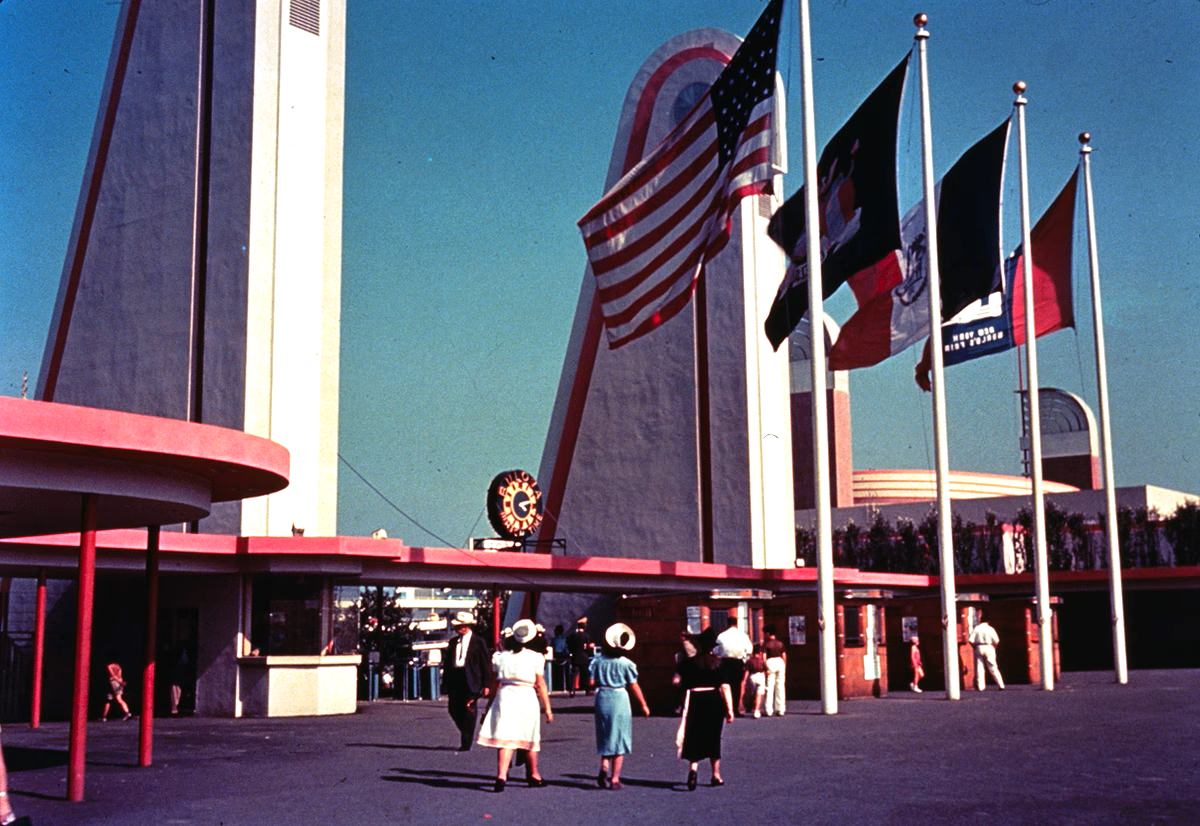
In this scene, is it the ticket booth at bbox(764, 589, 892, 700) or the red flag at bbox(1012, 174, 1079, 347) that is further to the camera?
the ticket booth at bbox(764, 589, 892, 700)

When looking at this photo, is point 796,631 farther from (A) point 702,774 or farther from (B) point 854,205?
(A) point 702,774

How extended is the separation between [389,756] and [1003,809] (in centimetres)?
880

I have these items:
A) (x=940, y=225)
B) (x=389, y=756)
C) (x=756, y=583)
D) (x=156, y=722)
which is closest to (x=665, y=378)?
(x=756, y=583)

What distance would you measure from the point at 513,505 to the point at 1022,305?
1456 centimetres

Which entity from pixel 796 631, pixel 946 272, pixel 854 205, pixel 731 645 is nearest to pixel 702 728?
pixel 731 645

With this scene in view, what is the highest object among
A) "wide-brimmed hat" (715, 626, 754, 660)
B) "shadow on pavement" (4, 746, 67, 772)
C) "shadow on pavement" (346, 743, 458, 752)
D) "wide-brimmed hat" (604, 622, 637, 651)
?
"wide-brimmed hat" (604, 622, 637, 651)

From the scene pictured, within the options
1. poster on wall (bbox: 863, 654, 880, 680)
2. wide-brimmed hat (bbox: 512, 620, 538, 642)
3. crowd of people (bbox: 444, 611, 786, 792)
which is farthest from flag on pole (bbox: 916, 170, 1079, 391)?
wide-brimmed hat (bbox: 512, 620, 538, 642)

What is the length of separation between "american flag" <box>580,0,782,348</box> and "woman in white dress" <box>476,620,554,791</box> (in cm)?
945

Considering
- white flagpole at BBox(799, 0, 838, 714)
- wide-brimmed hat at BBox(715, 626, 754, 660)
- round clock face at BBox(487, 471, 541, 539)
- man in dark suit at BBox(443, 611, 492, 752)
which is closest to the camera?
man in dark suit at BBox(443, 611, 492, 752)

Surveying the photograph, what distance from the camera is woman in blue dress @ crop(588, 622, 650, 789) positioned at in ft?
44.2

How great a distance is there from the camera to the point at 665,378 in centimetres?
4419

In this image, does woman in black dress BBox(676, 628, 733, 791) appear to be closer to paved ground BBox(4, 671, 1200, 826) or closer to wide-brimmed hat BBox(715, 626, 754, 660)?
paved ground BBox(4, 671, 1200, 826)

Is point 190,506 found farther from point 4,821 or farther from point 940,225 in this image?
point 940,225

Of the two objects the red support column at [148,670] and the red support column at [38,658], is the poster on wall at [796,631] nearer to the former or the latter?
the red support column at [38,658]
